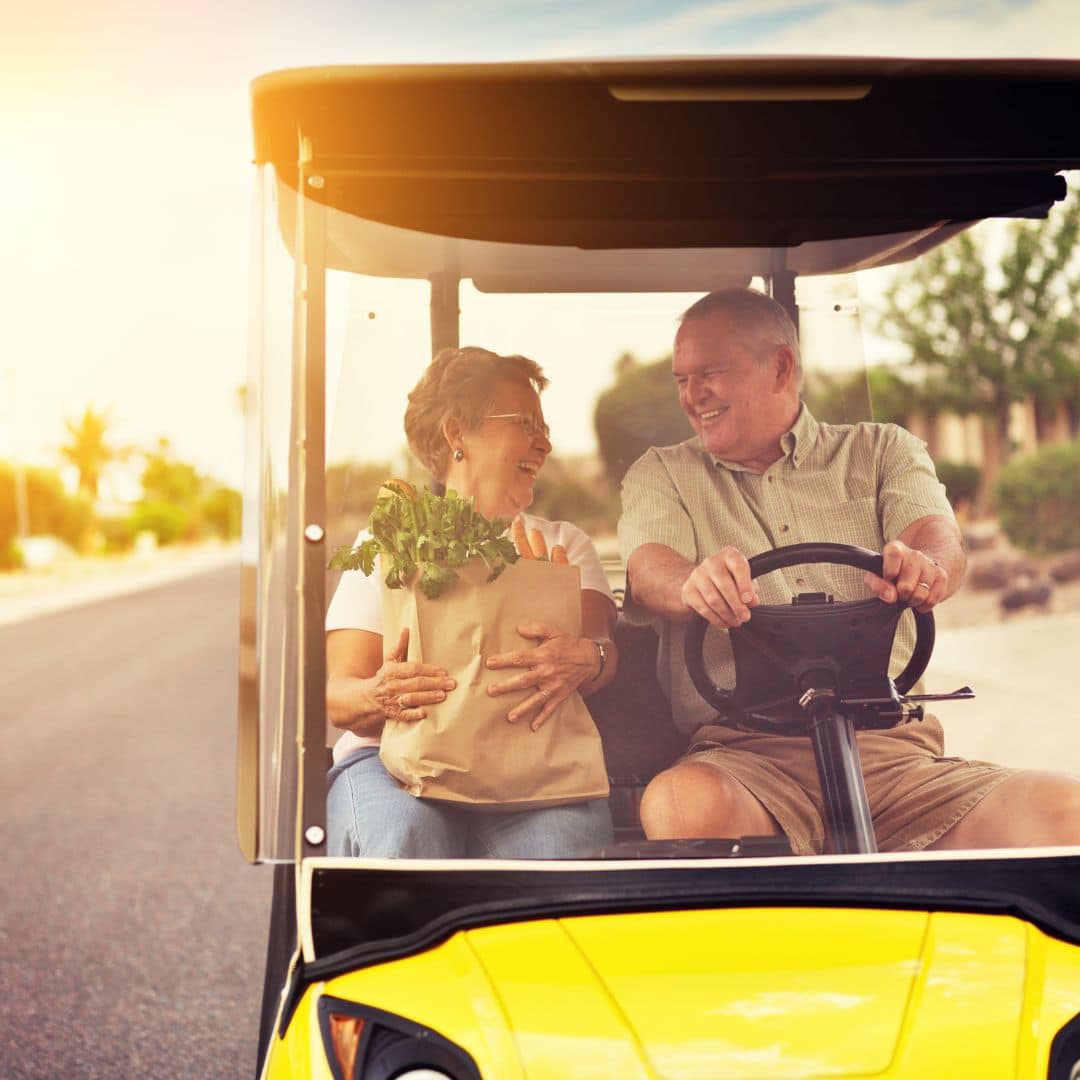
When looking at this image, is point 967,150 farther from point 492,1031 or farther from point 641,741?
point 492,1031

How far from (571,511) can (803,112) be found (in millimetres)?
682

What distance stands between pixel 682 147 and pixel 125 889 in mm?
3958

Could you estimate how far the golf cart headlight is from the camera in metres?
1.50

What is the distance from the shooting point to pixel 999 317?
2.50 meters

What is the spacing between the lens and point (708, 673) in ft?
6.58

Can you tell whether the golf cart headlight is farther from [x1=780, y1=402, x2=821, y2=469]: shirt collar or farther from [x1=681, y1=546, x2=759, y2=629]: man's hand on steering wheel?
[x1=780, y1=402, x2=821, y2=469]: shirt collar

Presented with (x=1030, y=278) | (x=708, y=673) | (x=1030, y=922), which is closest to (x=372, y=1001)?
(x=708, y=673)

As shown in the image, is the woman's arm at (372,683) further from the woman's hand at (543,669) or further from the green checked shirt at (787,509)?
the green checked shirt at (787,509)

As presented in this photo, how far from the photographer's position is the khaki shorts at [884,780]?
1.92 m

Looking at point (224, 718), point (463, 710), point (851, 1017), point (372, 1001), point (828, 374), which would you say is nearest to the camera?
point (851, 1017)

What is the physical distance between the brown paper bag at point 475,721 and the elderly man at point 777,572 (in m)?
0.17

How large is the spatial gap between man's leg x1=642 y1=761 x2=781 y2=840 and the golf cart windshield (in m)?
0.03

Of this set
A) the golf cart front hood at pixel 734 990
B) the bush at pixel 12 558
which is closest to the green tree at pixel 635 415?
the golf cart front hood at pixel 734 990

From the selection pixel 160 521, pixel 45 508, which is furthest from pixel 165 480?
pixel 45 508
